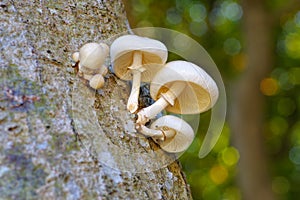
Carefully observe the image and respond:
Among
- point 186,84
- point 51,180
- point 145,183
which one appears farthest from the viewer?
point 186,84

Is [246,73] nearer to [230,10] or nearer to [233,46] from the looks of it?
[233,46]

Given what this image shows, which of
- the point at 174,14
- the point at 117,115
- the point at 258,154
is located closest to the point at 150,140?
the point at 117,115

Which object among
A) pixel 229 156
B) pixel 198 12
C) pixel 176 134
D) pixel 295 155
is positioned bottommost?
pixel 229 156

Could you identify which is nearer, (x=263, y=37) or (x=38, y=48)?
(x=38, y=48)

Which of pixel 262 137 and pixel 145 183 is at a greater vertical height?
pixel 145 183

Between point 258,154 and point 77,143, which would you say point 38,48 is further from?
point 258,154

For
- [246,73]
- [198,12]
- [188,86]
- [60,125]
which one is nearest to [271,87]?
[246,73]

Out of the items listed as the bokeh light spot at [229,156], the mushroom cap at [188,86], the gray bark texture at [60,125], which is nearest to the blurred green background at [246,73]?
the bokeh light spot at [229,156]
